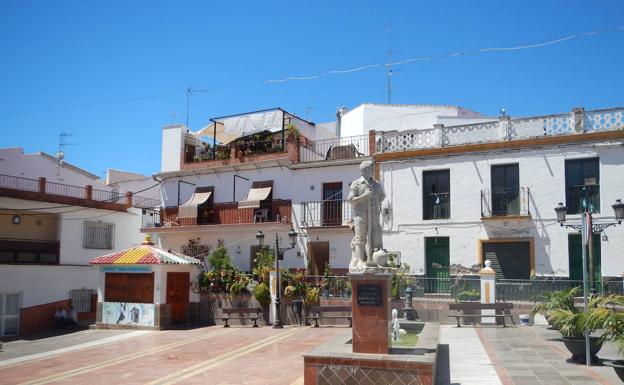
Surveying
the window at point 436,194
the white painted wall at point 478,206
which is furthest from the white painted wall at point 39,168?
the window at point 436,194

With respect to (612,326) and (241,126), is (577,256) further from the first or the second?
(241,126)

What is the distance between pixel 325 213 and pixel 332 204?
49 centimetres

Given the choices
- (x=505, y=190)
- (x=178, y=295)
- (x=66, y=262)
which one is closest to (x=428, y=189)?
(x=505, y=190)

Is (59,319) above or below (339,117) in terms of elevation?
below

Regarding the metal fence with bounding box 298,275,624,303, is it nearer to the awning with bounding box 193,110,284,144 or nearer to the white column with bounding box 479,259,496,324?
the white column with bounding box 479,259,496,324

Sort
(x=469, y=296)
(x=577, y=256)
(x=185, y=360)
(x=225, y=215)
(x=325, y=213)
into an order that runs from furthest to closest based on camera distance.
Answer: (x=225, y=215), (x=325, y=213), (x=577, y=256), (x=469, y=296), (x=185, y=360)

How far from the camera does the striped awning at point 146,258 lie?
20734mm

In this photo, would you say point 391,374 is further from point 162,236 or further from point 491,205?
point 162,236

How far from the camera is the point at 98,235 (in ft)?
96.1

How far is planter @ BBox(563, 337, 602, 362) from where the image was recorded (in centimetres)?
1077

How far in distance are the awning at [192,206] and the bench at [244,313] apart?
7305 millimetres

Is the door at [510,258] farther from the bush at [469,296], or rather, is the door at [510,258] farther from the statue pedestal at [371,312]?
the statue pedestal at [371,312]

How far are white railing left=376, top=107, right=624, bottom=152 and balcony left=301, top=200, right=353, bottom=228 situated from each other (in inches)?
113

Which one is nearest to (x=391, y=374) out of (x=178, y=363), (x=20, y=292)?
(x=178, y=363)
